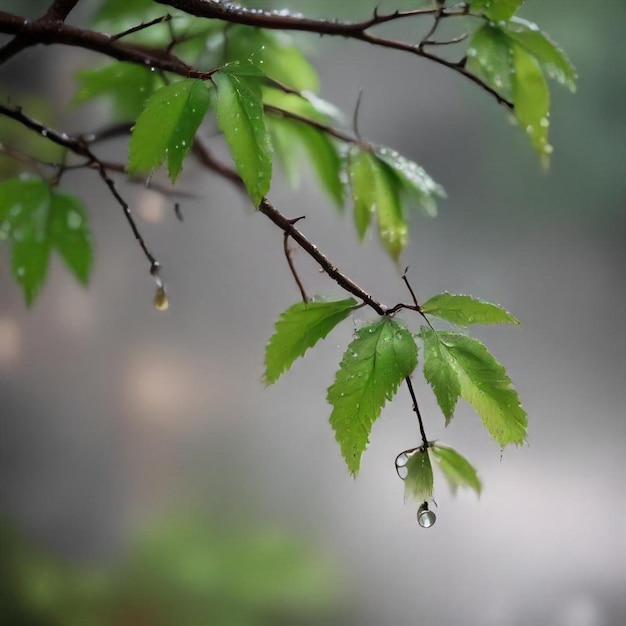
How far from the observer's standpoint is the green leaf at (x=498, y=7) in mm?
470

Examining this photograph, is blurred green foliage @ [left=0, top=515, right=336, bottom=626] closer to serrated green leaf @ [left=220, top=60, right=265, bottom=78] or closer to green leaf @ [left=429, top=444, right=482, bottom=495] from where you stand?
green leaf @ [left=429, top=444, right=482, bottom=495]

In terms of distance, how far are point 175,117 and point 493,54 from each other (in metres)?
0.27

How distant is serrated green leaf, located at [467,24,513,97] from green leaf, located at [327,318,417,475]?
26 centimetres

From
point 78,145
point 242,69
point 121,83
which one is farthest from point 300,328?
point 121,83

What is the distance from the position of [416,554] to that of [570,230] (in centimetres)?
47

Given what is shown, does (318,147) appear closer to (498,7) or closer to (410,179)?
(410,179)

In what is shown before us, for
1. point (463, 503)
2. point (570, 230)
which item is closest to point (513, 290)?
point (570, 230)

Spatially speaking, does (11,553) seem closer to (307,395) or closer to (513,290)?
(307,395)

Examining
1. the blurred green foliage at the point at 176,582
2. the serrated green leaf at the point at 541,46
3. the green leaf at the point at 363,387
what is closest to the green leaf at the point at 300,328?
A: the green leaf at the point at 363,387

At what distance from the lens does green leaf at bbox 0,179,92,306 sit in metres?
0.56

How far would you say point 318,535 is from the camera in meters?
0.76

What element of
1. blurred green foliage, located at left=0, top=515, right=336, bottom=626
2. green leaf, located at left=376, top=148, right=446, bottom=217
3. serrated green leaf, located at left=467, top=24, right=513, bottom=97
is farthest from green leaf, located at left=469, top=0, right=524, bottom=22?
blurred green foliage, located at left=0, top=515, right=336, bottom=626

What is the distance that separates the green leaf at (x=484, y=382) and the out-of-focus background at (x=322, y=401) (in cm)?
37

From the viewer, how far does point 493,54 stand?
1.67 ft
